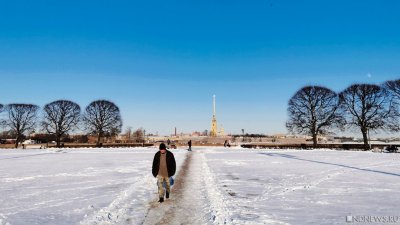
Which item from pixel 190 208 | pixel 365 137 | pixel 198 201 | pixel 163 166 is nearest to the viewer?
pixel 190 208

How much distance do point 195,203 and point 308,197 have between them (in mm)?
3767

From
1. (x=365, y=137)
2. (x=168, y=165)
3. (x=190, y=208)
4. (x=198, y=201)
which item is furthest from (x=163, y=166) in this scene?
(x=365, y=137)

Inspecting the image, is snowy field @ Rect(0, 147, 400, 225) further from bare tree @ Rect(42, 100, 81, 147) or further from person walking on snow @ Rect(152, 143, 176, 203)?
bare tree @ Rect(42, 100, 81, 147)

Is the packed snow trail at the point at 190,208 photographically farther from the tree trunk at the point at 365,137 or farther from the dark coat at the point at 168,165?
the tree trunk at the point at 365,137

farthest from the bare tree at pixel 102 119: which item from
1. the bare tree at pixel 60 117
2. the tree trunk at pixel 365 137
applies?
the tree trunk at pixel 365 137

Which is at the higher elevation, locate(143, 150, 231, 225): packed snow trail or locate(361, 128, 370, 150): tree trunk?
locate(361, 128, 370, 150): tree trunk

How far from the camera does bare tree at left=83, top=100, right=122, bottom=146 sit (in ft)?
223

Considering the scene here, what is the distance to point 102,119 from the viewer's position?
224ft

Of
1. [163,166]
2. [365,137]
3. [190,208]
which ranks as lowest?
[190,208]

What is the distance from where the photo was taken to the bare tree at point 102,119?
68.0 m

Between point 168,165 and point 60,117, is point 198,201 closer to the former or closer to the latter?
point 168,165

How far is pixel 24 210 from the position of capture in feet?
29.1

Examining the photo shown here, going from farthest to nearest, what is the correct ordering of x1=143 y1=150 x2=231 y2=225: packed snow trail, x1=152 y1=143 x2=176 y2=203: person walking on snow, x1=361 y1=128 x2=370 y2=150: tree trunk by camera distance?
x1=361 y1=128 x2=370 y2=150: tree trunk < x1=152 y1=143 x2=176 y2=203: person walking on snow < x1=143 y1=150 x2=231 y2=225: packed snow trail

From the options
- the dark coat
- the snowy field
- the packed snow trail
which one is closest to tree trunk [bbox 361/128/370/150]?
the snowy field
